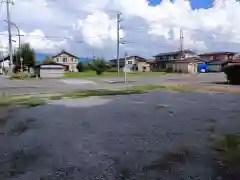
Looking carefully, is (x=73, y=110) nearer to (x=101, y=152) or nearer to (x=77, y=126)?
(x=77, y=126)

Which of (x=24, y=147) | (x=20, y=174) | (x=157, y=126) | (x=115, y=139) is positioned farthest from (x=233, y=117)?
(x=20, y=174)

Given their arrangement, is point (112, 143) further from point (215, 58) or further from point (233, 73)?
point (215, 58)

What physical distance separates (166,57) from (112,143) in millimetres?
88593

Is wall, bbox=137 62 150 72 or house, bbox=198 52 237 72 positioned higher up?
house, bbox=198 52 237 72

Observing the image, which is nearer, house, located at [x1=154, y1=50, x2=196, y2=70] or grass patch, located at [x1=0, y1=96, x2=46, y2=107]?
grass patch, located at [x1=0, y1=96, x2=46, y2=107]

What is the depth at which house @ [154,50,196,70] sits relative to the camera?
9050 cm

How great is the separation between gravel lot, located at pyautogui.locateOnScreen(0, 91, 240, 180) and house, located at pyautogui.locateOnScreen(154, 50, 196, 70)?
78.0 metres

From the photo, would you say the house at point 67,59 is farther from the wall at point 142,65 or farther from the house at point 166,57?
the house at point 166,57

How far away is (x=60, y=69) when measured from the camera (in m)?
55.2

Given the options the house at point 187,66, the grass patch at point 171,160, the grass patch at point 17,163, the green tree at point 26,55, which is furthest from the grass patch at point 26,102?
the house at point 187,66

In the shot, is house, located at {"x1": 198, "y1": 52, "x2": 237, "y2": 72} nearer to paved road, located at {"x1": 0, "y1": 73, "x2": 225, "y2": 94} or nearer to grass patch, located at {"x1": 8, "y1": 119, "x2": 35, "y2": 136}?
paved road, located at {"x1": 0, "y1": 73, "x2": 225, "y2": 94}

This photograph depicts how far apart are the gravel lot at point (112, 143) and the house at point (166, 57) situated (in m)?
78.0

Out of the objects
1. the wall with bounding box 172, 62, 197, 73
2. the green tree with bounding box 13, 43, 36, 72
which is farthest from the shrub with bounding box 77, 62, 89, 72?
the wall with bounding box 172, 62, 197, 73

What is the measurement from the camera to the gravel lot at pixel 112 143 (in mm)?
5453
